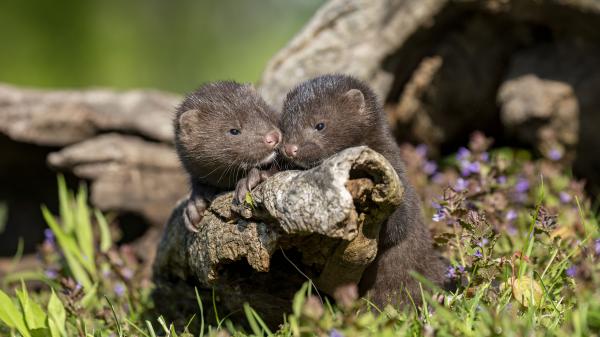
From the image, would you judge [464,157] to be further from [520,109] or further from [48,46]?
[48,46]

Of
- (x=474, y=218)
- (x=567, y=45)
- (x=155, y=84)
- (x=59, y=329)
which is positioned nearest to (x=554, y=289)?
(x=474, y=218)

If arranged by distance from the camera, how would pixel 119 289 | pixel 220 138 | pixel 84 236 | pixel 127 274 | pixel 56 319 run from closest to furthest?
1. pixel 56 319
2. pixel 220 138
3. pixel 119 289
4. pixel 127 274
5. pixel 84 236

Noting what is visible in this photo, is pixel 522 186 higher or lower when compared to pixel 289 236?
lower

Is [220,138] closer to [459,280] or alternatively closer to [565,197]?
[459,280]

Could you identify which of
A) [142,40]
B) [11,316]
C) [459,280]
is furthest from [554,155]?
[142,40]

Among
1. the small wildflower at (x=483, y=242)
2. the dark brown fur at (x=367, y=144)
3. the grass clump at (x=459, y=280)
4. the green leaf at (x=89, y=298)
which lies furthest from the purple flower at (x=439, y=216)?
the green leaf at (x=89, y=298)

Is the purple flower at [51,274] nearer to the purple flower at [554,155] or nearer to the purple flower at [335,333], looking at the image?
the purple flower at [335,333]
